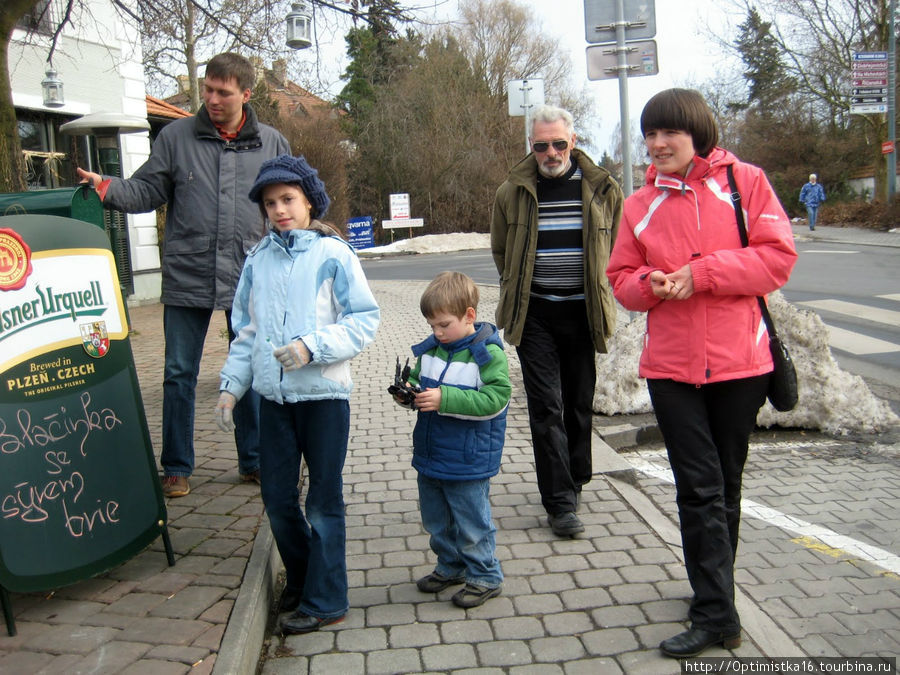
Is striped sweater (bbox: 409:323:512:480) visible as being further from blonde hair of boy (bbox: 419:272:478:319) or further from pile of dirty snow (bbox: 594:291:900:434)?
pile of dirty snow (bbox: 594:291:900:434)

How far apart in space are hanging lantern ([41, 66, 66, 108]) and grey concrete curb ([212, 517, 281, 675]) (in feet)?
37.5

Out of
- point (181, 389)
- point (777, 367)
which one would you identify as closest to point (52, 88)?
point (181, 389)

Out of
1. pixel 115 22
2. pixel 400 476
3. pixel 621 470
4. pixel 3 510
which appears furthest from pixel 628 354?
pixel 115 22

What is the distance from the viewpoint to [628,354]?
639cm

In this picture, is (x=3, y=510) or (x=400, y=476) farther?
(x=400, y=476)

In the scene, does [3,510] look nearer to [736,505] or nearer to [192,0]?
[736,505]

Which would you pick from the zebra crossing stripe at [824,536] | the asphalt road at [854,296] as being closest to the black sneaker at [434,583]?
the zebra crossing stripe at [824,536]

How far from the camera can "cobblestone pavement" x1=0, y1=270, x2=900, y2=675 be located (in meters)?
2.96

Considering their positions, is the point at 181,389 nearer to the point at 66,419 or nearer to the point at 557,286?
the point at 66,419

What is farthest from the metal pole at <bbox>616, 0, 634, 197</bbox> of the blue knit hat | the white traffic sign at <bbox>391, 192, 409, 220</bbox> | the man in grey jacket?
the white traffic sign at <bbox>391, 192, 409, 220</bbox>

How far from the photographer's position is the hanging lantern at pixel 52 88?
507 inches

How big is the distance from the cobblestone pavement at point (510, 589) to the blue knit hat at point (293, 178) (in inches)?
60.2

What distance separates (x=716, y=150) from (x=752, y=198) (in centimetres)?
23

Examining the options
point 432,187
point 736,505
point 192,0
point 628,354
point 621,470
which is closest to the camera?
point 736,505
